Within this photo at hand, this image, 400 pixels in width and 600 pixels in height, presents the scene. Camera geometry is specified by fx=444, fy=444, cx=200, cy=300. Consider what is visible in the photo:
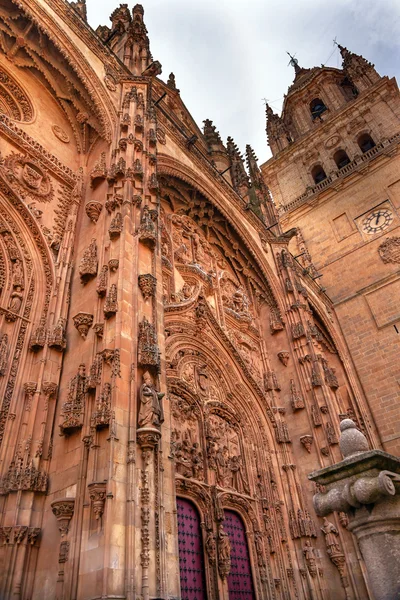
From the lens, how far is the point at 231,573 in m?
8.75

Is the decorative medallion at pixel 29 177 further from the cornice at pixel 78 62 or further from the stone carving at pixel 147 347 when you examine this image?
the stone carving at pixel 147 347

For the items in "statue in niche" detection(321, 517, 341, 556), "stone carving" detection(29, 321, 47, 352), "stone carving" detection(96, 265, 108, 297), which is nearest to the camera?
"stone carving" detection(29, 321, 47, 352)

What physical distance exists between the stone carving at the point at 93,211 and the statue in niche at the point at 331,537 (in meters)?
8.72

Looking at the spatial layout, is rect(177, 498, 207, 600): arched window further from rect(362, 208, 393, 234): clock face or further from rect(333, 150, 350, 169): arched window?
rect(333, 150, 350, 169): arched window

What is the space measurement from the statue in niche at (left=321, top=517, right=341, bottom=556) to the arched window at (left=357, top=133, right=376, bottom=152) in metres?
21.5

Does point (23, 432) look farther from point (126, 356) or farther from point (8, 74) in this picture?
point (8, 74)

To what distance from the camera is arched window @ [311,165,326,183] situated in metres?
26.7

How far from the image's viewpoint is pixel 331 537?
33.7 feet

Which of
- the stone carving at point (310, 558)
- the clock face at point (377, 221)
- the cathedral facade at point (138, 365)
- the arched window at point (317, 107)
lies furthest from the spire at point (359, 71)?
the stone carving at point (310, 558)

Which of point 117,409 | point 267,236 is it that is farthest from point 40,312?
point 267,236

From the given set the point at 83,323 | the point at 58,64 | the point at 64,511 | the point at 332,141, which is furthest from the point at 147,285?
the point at 332,141

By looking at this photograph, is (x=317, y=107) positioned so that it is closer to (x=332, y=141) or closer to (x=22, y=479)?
(x=332, y=141)

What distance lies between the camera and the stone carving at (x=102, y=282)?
7301 mm

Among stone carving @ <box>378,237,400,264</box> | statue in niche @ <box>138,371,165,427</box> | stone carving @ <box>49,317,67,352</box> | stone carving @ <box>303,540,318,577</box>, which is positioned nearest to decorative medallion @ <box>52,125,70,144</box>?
stone carving @ <box>49,317,67,352</box>
